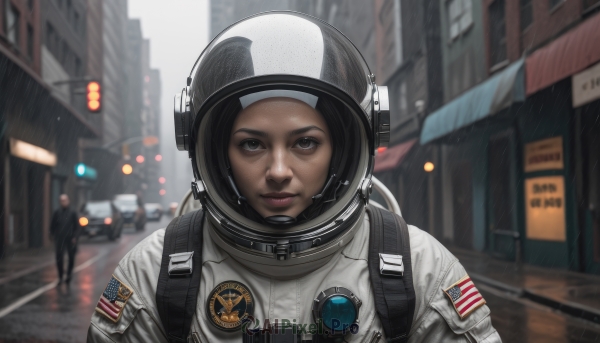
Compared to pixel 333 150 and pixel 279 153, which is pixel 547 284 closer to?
pixel 333 150

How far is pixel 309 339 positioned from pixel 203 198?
0.48m

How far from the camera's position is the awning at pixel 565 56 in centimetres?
889

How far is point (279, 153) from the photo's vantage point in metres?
Answer: 1.62

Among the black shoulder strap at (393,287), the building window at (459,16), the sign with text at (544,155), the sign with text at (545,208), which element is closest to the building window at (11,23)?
the building window at (459,16)

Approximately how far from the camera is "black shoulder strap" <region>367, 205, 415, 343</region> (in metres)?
1.62

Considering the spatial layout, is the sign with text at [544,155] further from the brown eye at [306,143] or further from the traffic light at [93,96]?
the brown eye at [306,143]

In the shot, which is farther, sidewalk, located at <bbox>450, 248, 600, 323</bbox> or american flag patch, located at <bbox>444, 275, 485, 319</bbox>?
sidewalk, located at <bbox>450, 248, 600, 323</bbox>

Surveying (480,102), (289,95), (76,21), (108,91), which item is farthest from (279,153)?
(108,91)

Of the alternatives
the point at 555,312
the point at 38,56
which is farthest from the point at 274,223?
the point at 38,56

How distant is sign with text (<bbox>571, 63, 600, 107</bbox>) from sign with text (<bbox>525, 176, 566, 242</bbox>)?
2.67 m

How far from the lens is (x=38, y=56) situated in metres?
20.8

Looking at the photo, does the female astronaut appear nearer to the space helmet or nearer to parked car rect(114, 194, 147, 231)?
the space helmet

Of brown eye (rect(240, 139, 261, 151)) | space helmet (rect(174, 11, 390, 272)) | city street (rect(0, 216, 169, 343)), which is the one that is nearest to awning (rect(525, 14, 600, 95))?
city street (rect(0, 216, 169, 343))

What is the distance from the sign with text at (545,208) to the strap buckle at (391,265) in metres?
10.9
